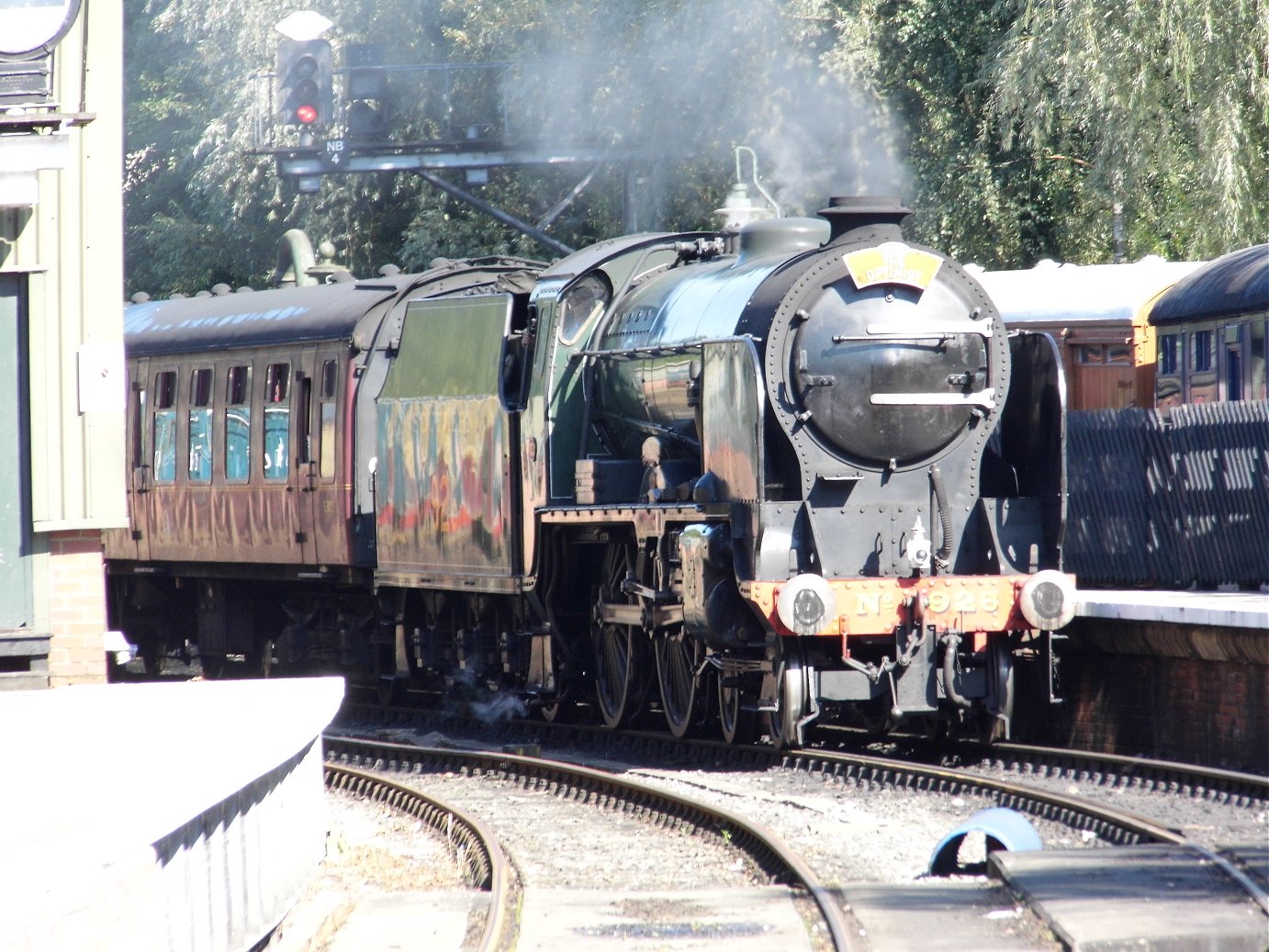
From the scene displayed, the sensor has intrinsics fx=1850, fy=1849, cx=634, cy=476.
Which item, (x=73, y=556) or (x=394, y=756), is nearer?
(x=73, y=556)

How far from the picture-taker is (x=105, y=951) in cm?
468

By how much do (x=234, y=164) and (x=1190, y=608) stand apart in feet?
83.1

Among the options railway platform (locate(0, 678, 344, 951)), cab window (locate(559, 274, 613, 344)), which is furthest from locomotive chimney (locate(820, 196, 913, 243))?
railway platform (locate(0, 678, 344, 951))

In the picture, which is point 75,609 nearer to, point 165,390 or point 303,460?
point 303,460

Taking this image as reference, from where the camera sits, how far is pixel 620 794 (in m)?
9.80

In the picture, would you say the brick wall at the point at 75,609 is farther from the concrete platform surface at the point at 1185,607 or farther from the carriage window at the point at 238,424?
the carriage window at the point at 238,424

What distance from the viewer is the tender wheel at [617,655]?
11.6 m

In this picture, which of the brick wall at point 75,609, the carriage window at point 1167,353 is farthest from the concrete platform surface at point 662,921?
the carriage window at point 1167,353

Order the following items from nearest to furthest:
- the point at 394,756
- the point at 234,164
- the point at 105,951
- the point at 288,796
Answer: the point at 105,951
the point at 288,796
the point at 394,756
the point at 234,164

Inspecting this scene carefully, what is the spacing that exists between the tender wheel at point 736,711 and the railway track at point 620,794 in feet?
3.09

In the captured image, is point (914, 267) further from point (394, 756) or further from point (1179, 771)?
point (394, 756)

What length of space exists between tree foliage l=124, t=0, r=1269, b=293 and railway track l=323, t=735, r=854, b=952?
10.0 m

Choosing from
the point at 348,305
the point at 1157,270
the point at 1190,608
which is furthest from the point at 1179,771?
the point at 1157,270

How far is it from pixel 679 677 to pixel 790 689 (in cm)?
144
